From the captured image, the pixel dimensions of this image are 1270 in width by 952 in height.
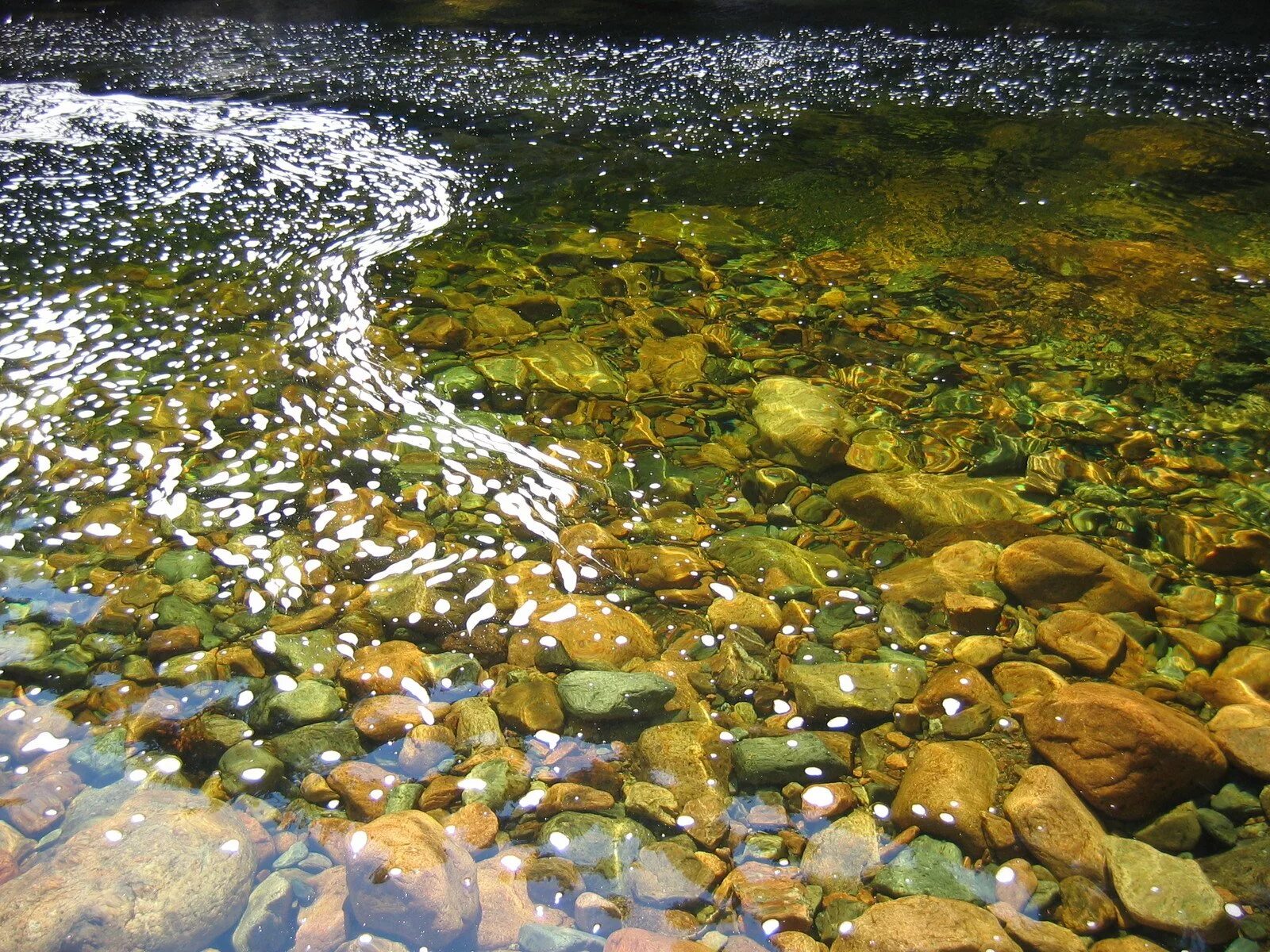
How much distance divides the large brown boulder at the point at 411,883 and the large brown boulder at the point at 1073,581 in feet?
5.27

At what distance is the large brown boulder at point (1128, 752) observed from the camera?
5.79 ft

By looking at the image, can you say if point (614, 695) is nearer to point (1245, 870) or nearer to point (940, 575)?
point (940, 575)

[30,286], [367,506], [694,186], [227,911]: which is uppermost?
[694,186]

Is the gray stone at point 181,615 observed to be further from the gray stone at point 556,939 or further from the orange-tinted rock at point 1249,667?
the orange-tinted rock at point 1249,667

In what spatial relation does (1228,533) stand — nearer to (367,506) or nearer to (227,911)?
(367,506)

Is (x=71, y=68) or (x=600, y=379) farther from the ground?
(x=71, y=68)

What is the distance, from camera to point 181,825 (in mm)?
1699

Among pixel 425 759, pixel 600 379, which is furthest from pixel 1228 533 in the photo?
pixel 425 759

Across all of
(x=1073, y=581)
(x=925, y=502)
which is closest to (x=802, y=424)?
(x=925, y=502)

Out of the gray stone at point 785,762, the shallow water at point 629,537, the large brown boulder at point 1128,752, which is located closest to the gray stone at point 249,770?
the shallow water at point 629,537

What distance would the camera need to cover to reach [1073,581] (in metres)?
2.30

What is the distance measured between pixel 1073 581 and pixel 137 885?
2.31m

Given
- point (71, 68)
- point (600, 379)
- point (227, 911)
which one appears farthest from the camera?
point (71, 68)

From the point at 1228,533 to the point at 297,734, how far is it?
8.57 feet
